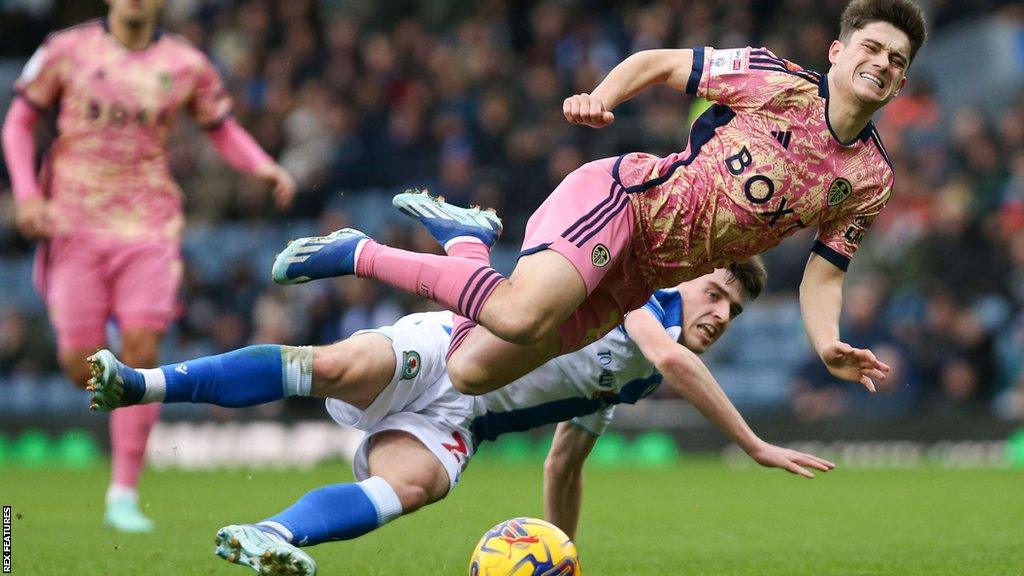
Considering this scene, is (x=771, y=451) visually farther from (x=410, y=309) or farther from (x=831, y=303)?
(x=410, y=309)

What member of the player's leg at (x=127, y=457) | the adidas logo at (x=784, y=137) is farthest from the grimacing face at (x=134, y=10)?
the adidas logo at (x=784, y=137)

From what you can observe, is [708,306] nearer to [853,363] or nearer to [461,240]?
[853,363]

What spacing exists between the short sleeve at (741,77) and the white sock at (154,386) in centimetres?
233

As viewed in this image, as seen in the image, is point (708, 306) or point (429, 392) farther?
point (708, 306)

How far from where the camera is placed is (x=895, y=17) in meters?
5.89

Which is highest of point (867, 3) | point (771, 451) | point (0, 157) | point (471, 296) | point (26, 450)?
point (867, 3)

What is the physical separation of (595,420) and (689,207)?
1303 millimetres

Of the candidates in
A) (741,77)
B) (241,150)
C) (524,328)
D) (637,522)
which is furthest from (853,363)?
(241,150)

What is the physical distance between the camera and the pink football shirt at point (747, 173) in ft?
19.4

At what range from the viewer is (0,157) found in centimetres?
1998

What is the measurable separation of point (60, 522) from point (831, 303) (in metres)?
5.11

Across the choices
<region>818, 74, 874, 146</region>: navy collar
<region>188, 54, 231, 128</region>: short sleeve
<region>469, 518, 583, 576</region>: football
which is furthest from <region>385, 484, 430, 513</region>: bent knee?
<region>188, 54, 231, 128</region>: short sleeve

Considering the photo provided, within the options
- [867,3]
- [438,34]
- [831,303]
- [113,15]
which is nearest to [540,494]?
[113,15]

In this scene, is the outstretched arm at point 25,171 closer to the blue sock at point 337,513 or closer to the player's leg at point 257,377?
the player's leg at point 257,377
